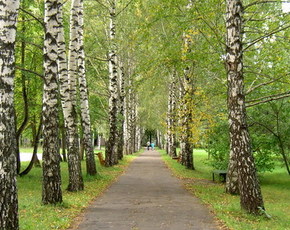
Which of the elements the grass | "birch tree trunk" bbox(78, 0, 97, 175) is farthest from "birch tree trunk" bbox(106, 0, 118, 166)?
the grass

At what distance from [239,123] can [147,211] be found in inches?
139

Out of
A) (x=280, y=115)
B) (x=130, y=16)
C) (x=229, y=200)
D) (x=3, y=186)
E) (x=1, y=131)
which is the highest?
(x=130, y=16)

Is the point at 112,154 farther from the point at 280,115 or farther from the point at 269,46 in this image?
the point at 269,46

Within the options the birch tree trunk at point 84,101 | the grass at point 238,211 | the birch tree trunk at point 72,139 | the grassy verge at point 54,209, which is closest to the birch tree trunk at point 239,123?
the grass at point 238,211

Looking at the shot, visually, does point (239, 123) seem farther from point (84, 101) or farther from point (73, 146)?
point (84, 101)

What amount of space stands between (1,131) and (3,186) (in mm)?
988

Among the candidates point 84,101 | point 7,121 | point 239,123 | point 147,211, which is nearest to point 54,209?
point 147,211

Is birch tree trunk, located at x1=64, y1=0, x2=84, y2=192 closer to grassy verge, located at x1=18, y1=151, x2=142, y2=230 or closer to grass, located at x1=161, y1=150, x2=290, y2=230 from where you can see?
grassy verge, located at x1=18, y1=151, x2=142, y2=230

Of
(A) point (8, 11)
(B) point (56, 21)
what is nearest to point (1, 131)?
(A) point (8, 11)

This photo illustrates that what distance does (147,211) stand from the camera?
9.84 m

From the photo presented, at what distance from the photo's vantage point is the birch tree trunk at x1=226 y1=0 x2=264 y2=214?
363 inches

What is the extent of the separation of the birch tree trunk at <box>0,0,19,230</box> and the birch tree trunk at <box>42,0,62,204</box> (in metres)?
3.62

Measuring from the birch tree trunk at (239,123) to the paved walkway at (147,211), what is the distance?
120 cm

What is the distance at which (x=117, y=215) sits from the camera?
921 cm
